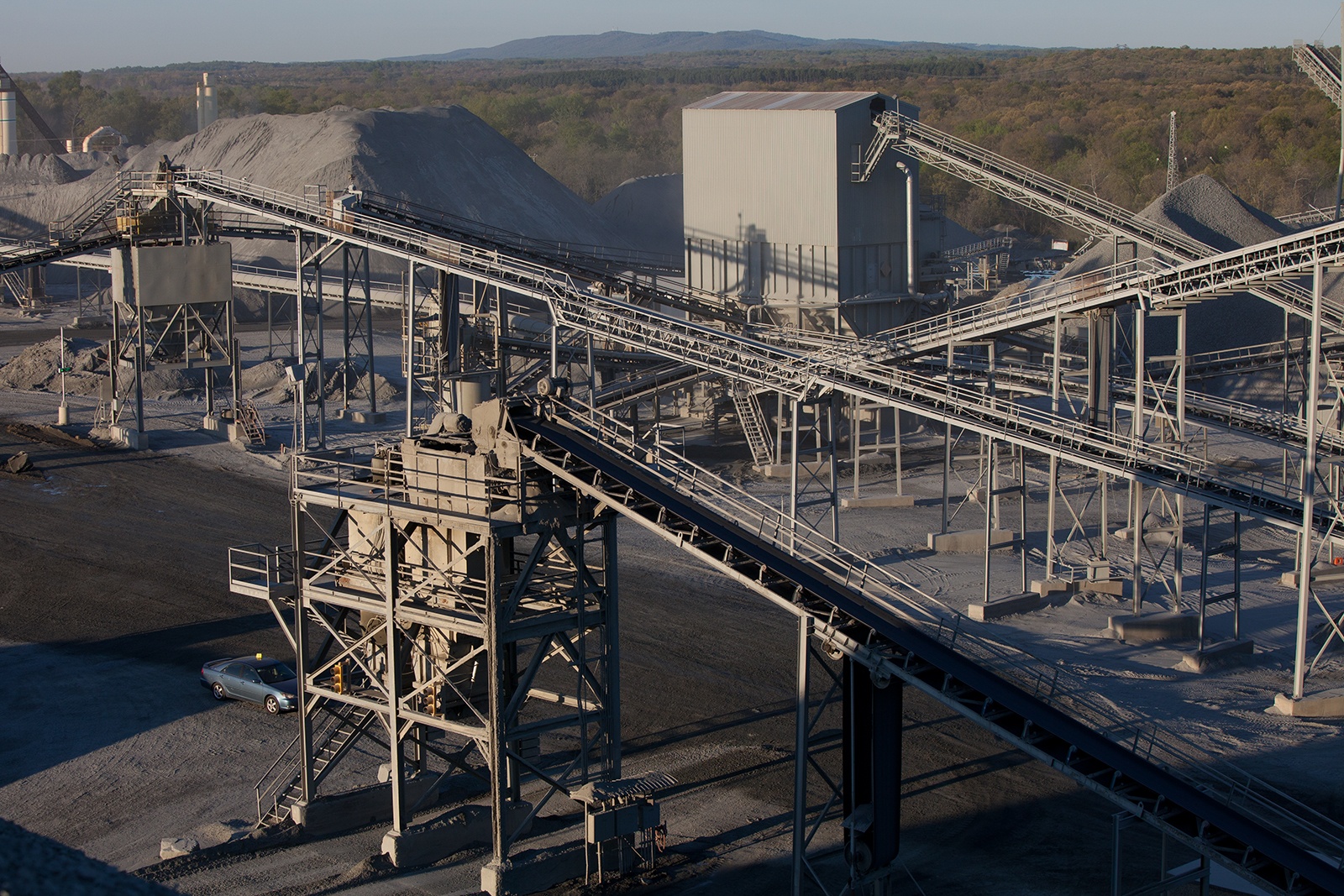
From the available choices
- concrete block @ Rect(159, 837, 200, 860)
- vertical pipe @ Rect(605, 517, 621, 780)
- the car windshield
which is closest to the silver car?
the car windshield

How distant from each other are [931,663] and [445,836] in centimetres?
778

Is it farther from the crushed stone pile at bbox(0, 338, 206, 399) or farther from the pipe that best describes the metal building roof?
the crushed stone pile at bbox(0, 338, 206, 399)

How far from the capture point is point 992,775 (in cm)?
2322

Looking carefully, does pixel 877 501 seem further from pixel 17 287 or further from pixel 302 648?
pixel 17 287

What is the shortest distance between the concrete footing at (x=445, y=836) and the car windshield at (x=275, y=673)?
597 cm

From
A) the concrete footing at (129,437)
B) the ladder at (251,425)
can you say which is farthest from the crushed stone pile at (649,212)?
the concrete footing at (129,437)

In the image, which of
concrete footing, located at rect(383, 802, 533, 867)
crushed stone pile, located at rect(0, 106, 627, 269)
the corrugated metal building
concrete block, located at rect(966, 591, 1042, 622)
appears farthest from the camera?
crushed stone pile, located at rect(0, 106, 627, 269)

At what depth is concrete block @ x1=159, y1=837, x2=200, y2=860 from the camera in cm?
2050

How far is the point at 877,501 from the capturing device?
38.8 meters

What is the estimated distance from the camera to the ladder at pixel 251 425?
44.2 m

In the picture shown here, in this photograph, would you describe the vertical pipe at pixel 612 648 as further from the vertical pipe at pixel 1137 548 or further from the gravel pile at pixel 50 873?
the gravel pile at pixel 50 873

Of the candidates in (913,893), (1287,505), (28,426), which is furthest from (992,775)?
(28,426)

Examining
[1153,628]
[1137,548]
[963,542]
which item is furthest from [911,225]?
[1153,628]

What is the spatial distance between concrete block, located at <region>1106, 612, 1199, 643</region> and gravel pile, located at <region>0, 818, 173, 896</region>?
2382 centimetres
